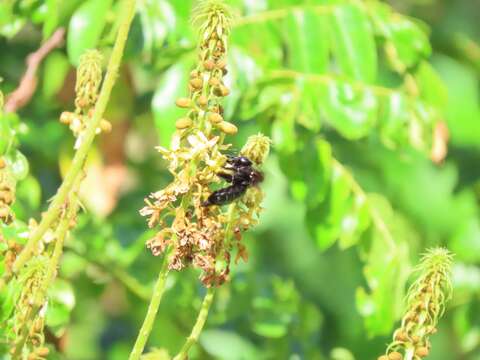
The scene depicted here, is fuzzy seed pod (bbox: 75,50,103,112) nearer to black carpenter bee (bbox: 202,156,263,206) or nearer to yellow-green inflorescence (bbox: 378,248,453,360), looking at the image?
black carpenter bee (bbox: 202,156,263,206)

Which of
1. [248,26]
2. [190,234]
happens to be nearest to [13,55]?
[248,26]

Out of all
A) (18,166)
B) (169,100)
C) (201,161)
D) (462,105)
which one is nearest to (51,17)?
(169,100)

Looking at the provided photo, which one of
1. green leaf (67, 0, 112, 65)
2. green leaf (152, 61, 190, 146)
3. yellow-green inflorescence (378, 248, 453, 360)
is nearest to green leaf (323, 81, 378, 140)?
green leaf (152, 61, 190, 146)

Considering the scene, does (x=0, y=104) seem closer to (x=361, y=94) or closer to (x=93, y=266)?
(x=361, y=94)

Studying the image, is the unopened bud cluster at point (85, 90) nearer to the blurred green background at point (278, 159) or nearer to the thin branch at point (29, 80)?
the blurred green background at point (278, 159)

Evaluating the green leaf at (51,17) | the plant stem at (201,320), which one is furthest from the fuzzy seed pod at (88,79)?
the green leaf at (51,17)

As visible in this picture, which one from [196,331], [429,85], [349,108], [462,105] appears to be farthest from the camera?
[462,105]

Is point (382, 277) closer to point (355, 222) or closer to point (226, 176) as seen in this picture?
point (355, 222)
